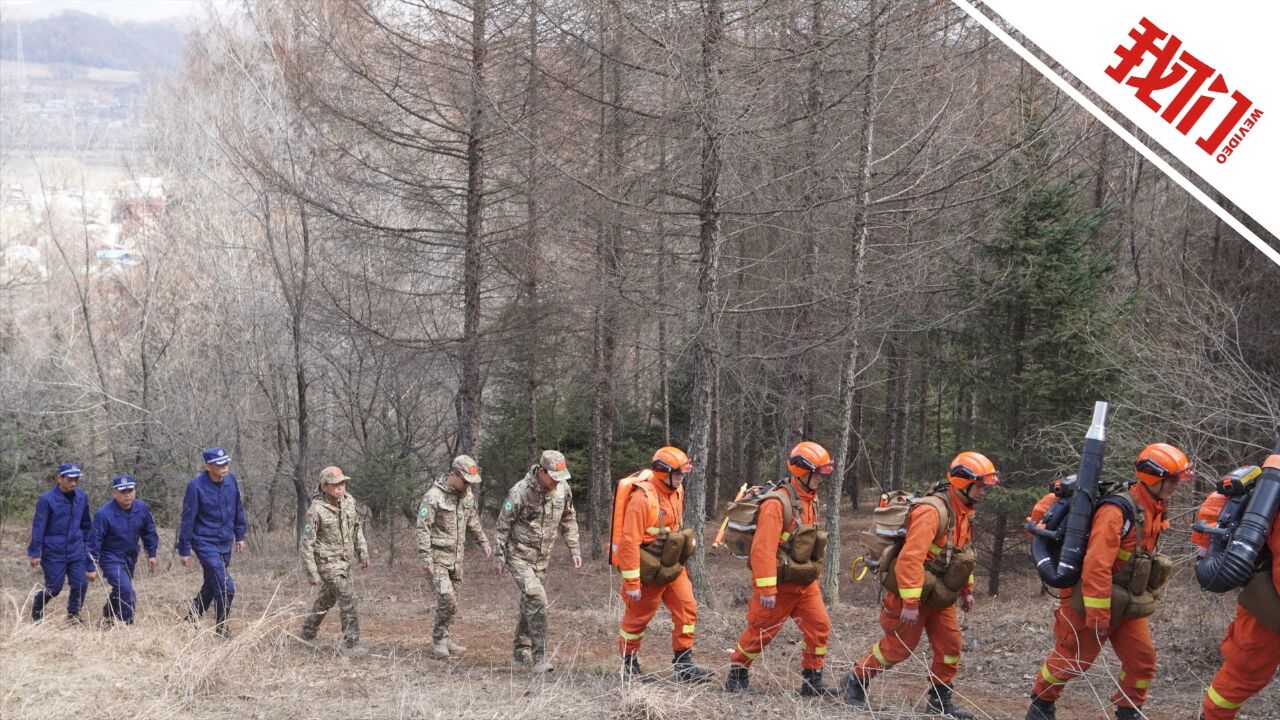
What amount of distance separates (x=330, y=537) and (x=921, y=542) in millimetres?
5583

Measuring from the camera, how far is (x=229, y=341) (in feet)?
79.4

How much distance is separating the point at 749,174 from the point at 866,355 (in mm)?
6711

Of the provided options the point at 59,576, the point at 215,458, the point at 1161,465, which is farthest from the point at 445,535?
the point at 1161,465

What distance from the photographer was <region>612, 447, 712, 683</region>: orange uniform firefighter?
809cm

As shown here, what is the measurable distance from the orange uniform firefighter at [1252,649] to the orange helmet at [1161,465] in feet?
2.47

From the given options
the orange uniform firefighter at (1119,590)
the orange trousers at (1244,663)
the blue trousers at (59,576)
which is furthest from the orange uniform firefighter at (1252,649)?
the blue trousers at (59,576)

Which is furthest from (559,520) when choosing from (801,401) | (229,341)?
(229,341)

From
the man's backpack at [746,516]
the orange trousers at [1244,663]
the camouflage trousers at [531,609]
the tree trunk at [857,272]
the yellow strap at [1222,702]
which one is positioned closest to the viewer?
the orange trousers at [1244,663]

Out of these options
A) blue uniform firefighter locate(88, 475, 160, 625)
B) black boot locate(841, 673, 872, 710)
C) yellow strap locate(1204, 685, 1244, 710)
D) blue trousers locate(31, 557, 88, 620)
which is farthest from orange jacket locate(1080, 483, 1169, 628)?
blue trousers locate(31, 557, 88, 620)

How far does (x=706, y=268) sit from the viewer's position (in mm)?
12461

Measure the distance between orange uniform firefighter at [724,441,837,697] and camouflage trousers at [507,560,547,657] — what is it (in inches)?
71.0

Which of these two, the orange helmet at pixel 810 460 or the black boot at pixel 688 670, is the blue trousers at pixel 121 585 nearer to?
the black boot at pixel 688 670

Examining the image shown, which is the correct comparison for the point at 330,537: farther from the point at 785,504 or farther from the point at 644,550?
the point at 785,504

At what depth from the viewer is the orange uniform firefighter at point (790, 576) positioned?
777 cm
